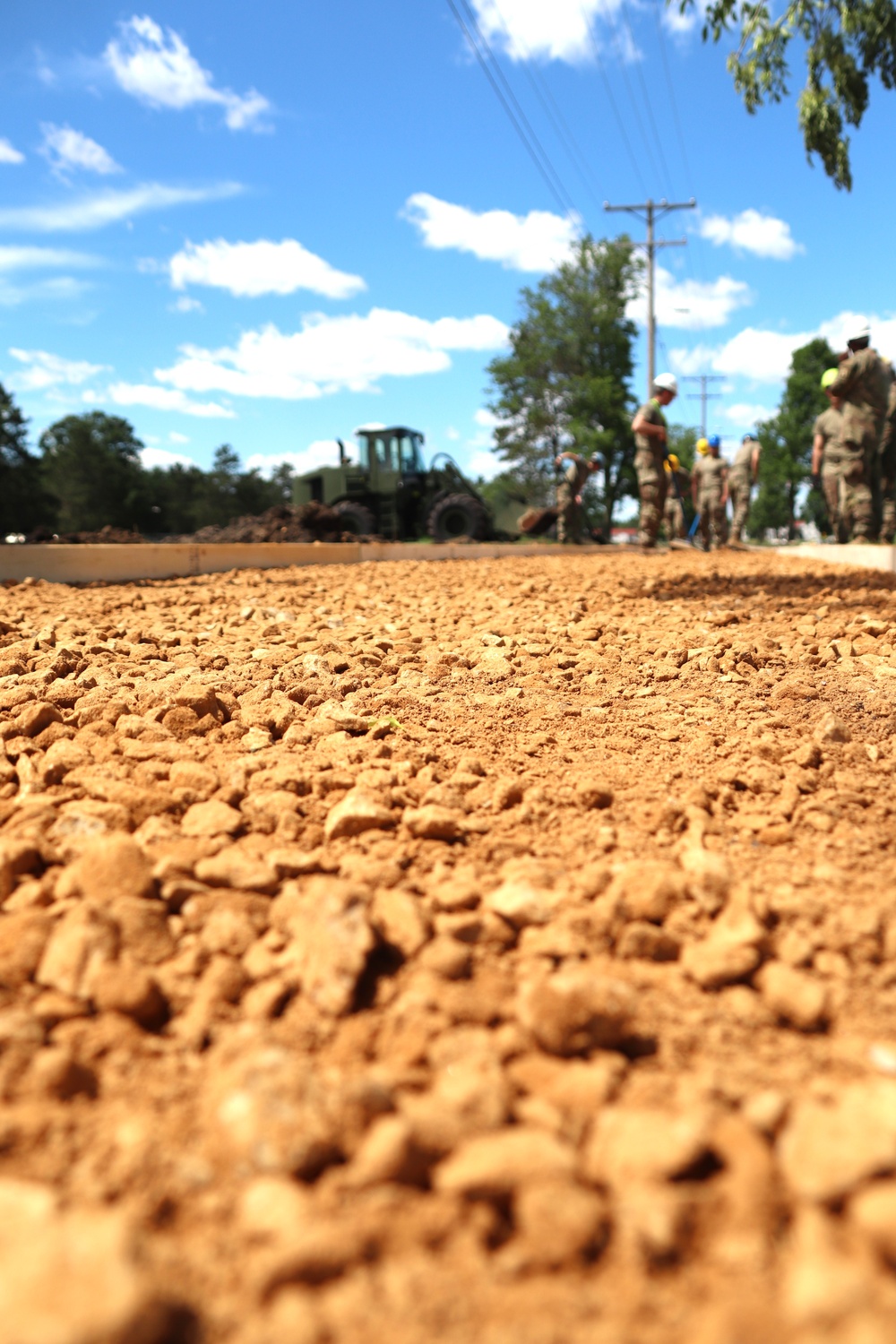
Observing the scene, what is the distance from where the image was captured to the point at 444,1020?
1.45 m

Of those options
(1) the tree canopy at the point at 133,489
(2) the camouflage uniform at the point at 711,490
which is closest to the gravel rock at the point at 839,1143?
(2) the camouflage uniform at the point at 711,490

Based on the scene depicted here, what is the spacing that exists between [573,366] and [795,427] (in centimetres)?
1204

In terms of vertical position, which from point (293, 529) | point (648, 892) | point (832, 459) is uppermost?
point (832, 459)

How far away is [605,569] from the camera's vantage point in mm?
8016

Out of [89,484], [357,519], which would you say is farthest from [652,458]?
[89,484]

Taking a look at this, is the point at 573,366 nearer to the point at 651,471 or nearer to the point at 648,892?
the point at 651,471

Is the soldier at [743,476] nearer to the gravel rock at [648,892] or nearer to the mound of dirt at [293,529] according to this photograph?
the mound of dirt at [293,529]

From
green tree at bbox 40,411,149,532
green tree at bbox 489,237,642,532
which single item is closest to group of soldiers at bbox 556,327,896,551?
green tree at bbox 489,237,642,532

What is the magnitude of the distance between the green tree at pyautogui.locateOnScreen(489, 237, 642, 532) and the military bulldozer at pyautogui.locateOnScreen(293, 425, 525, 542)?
2345cm

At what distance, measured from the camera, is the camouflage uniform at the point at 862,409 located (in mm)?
9203

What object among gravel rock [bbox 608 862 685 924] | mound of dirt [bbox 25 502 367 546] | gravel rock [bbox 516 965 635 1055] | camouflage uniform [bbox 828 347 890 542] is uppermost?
camouflage uniform [bbox 828 347 890 542]

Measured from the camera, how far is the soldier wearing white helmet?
9.21 m

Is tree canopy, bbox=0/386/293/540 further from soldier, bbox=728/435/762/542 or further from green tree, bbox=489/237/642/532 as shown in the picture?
soldier, bbox=728/435/762/542

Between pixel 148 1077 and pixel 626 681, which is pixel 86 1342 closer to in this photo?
pixel 148 1077
